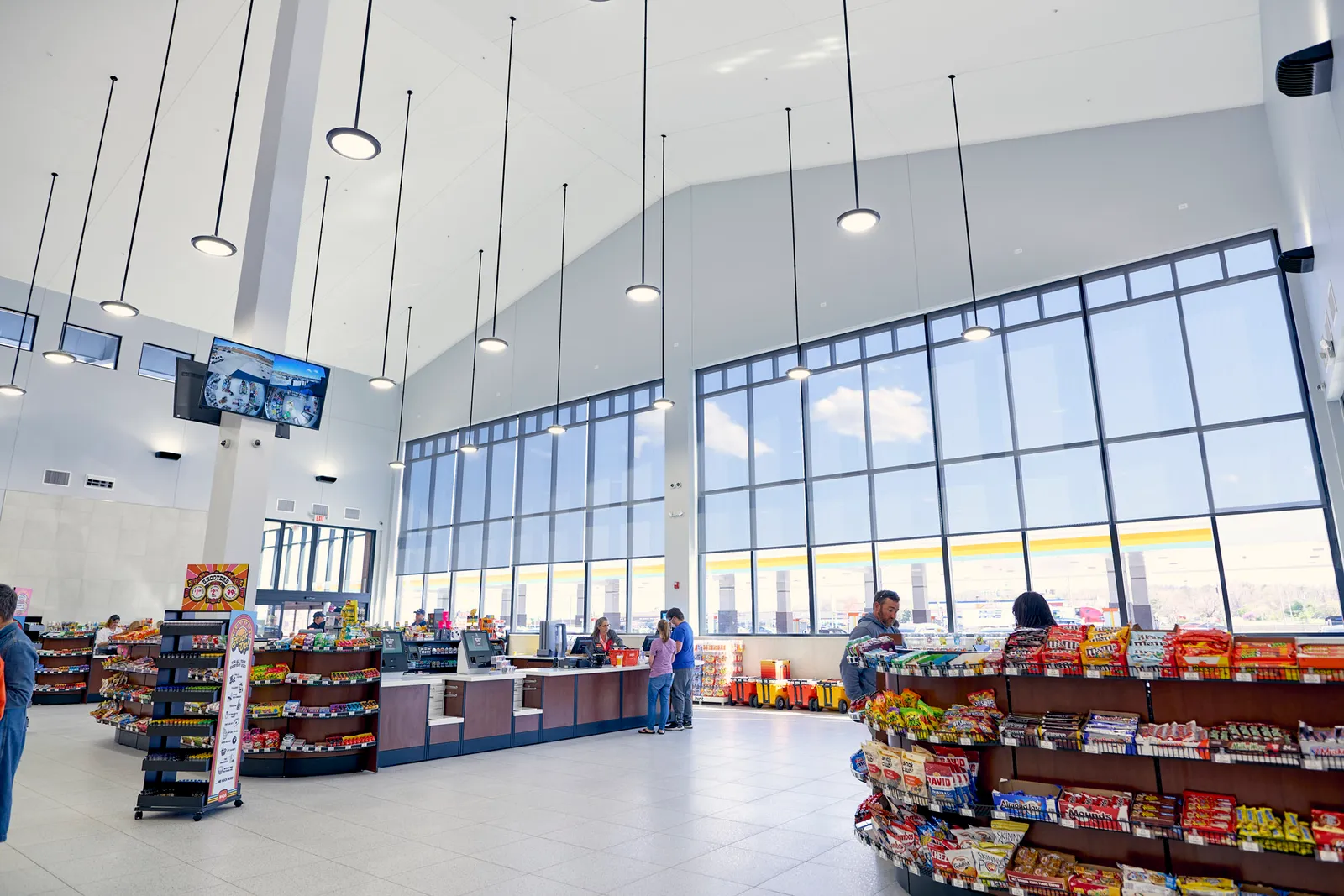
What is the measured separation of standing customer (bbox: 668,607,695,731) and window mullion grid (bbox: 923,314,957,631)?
4028 millimetres

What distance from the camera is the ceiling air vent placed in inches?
172

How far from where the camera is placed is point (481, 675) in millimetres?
8336

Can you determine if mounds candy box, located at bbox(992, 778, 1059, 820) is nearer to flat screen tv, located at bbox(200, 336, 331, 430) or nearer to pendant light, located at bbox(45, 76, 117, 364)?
flat screen tv, located at bbox(200, 336, 331, 430)

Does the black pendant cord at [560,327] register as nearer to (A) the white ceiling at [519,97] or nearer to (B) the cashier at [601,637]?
(A) the white ceiling at [519,97]

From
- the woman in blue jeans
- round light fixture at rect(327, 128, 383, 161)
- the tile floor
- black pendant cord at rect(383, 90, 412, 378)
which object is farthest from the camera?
black pendant cord at rect(383, 90, 412, 378)

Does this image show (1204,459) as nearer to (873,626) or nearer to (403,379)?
(873,626)

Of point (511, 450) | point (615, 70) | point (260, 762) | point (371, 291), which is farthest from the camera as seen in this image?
point (511, 450)

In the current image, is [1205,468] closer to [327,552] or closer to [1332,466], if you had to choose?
[1332,466]

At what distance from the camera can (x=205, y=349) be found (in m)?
16.2

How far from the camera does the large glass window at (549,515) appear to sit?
1501cm

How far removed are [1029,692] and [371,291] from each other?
50.0 ft

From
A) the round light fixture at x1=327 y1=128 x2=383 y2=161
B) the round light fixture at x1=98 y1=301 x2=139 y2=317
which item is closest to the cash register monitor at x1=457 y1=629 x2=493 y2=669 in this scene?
the round light fixture at x1=327 y1=128 x2=383 y2=161

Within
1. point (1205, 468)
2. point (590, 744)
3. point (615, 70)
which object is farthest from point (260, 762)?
point (1205, 468)

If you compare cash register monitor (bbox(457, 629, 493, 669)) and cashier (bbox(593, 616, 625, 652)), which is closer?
cash register monitor (bbox(457, 629, 493, 669))
